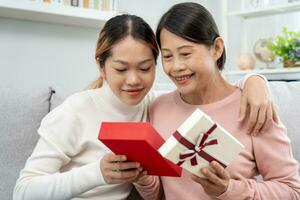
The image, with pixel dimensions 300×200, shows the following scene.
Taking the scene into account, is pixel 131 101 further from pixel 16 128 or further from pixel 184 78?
pixel 16 128

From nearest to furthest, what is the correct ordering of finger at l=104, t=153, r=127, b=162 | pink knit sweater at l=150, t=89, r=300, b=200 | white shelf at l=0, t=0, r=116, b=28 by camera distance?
finger at l=104, t=153, r=127, b=162 < pink knit sweater at l=150, t=89, r=300, b=200 < white shelf at l=0, t=0, r=116, b=28

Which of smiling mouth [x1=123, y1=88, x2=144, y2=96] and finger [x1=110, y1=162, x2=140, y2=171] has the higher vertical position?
smiling mouth [x1=123, y1=88, x2=144, y2=96]

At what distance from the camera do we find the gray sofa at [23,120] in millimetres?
1272

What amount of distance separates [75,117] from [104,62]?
188 mm

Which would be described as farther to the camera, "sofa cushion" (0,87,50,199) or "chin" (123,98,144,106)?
"sofa cushion" (0,87,50,199)

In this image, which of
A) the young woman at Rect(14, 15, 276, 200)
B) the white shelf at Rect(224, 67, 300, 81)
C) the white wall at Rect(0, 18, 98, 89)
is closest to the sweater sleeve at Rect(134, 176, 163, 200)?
the young woman at Rect(14, 15, 276, 200)

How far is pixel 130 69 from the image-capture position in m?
1.09

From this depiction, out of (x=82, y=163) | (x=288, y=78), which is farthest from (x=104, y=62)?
(x=288, y=78)

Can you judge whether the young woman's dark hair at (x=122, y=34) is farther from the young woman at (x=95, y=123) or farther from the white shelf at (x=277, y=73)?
the white shelf at (x=277, y=73)

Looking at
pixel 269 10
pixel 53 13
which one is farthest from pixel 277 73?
pixel 53 13

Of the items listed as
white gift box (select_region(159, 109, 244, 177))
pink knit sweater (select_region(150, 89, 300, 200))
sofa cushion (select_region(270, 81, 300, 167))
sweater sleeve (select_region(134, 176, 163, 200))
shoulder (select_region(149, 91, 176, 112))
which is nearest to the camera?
white gift box (select_region(159, 109, 244, 177))

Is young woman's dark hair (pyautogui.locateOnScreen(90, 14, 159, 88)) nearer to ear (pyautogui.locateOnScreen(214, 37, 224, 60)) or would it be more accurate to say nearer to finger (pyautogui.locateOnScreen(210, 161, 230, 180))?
ear (pyautogui.locateOnScreen(214, 37, 224, 60))

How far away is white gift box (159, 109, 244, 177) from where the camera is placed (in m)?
0.72

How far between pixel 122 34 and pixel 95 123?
274 mm
